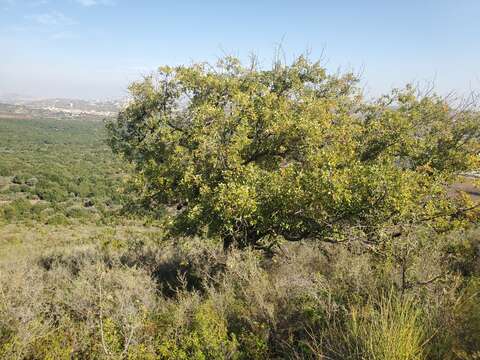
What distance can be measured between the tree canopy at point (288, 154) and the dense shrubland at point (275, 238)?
0.17 feet

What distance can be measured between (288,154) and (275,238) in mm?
2596

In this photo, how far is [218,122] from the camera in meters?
9.33

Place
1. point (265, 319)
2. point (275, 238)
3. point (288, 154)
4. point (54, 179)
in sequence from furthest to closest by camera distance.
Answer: point (54, 179)
point (288, 154)
point (275, 238)
point (265, 319)

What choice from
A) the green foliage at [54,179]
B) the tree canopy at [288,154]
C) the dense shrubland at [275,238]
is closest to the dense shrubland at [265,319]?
the dense shrubland at [275,238]

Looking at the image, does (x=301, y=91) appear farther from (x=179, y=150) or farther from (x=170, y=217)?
(x=170, y=217)

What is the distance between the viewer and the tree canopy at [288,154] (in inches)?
304

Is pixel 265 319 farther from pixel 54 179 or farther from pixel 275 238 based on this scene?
pixel 54 179

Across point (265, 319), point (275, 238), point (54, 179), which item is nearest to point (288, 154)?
point (275, 238)

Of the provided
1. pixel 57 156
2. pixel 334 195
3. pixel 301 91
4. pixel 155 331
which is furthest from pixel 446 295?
pixel 57 156

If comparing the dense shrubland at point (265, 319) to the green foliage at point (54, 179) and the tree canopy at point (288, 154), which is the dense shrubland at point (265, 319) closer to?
the tree canopy at point (288, 154)

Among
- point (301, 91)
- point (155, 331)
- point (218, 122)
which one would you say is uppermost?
point (301, 91)

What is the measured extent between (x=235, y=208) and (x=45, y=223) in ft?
146

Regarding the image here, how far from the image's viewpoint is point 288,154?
1026 centimetres

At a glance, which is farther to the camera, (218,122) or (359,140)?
(359,140)
